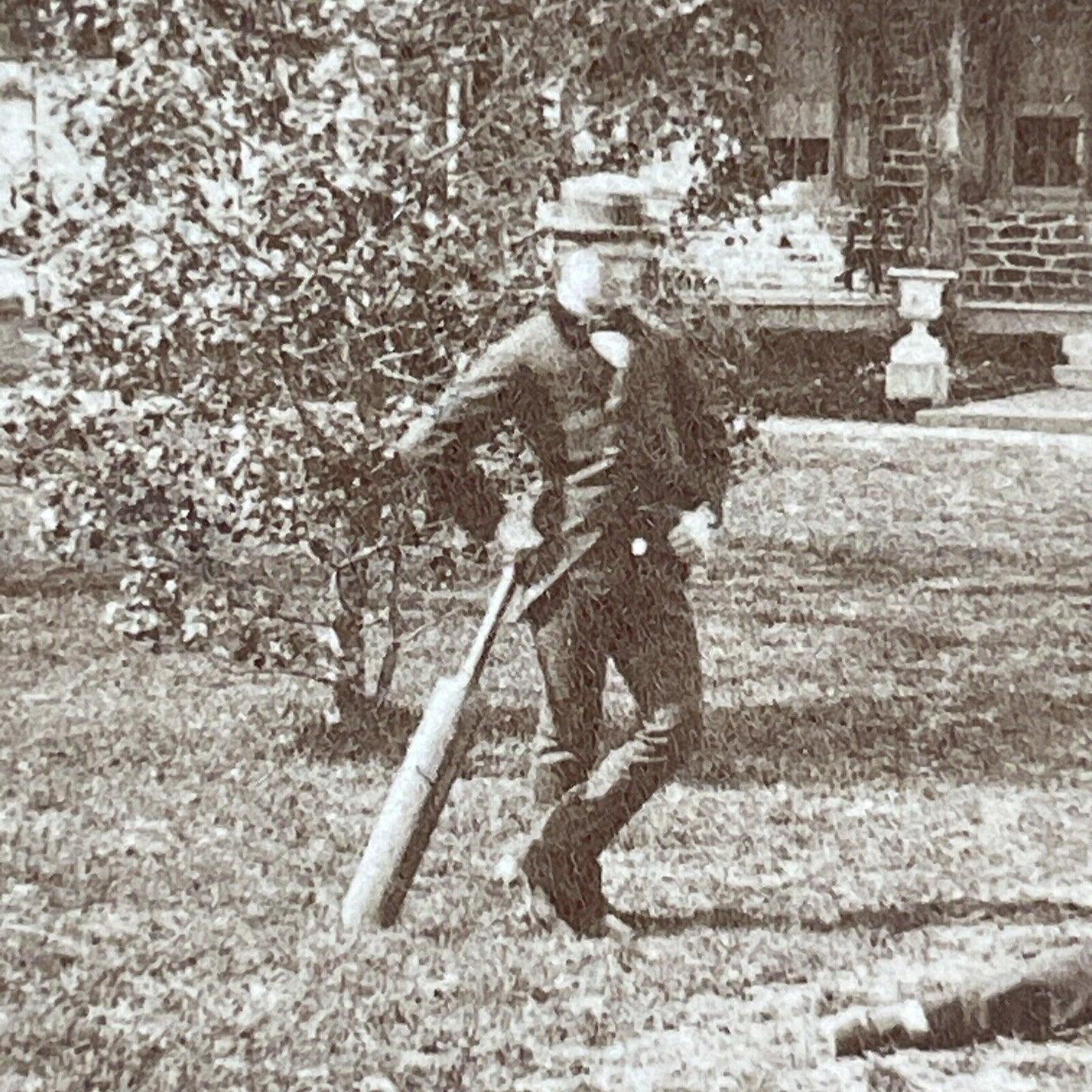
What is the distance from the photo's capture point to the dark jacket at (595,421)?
8.76 ft

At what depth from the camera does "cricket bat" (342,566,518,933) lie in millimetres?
2768

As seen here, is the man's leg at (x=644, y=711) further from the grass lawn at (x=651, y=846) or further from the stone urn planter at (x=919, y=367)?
the stone urn planter at (x=919, y=367)

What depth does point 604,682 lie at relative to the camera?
111 inches

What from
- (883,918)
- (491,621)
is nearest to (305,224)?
(491,621)

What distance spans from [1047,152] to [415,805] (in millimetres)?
3605

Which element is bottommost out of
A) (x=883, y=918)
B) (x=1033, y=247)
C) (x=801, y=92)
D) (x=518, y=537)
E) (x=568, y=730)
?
(x=883, y=918)

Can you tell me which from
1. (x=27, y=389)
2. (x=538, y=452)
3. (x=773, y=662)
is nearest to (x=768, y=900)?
(x=773, y=662)

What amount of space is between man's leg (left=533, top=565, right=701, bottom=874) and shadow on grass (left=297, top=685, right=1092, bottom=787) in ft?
0.71

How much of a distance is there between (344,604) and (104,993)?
2.72ft

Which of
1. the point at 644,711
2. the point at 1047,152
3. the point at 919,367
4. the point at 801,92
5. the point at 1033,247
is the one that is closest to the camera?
the point at 644,711

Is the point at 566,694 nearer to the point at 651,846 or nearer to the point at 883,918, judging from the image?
the point at 651,846

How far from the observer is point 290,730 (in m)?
3.24

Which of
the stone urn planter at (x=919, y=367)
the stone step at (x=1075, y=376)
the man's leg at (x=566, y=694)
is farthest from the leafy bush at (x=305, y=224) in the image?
the stone urn planter at (x=919, y=367)

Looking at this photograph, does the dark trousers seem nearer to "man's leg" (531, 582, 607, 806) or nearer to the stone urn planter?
"man's leg" (531, 582, 607, 806)
